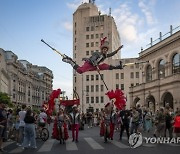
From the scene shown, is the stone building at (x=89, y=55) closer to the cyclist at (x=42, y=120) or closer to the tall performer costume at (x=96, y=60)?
the tall performer costume at (x=96, y=60)

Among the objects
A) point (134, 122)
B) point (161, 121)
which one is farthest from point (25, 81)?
point (161, 121)

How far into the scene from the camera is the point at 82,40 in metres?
99.9

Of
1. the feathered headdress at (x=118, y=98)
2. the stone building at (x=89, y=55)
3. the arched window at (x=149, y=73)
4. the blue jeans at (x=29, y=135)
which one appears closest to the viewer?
the blue jeans at (x=29, y=135)

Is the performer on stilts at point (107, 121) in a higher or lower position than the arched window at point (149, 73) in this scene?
lower

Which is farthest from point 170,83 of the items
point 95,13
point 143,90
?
point 95,13

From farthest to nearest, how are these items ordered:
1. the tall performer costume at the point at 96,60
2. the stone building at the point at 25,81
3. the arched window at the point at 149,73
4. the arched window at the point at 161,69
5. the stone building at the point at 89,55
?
the stone building at the point at 25,81 < the stone building at the point at 89,55 < the arched window at the point at 149,73 < the arched window at the point at 161,69 < the tall performer costume at the point at 96,60

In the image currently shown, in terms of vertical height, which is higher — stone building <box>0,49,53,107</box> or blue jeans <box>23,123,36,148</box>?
→ stone building <box>0,49,53,107</box>

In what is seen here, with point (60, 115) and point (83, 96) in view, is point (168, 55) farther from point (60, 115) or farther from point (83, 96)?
point (83, 96)

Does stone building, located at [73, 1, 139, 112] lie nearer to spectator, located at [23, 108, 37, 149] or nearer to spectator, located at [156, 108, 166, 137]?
spectator, located at [156, 108, 166, 137]

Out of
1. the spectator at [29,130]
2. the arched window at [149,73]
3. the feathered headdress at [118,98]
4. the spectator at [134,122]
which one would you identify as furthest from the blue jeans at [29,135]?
the arched window at [149,73]

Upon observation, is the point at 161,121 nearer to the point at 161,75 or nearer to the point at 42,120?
the point at 42,120

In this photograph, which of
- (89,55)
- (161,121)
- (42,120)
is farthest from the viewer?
(89,55)

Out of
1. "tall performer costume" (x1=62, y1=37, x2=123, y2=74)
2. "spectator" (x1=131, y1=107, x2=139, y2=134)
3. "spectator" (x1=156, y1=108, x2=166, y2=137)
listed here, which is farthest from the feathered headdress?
"spectator" (x1=156, y1=108, x2=166, y2=137)

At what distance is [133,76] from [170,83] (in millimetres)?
50850
